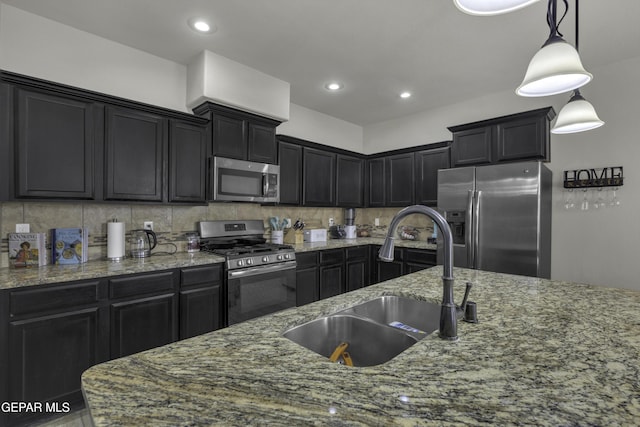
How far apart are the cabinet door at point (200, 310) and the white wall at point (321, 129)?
2297mm

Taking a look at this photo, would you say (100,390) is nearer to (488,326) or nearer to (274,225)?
(488,326)

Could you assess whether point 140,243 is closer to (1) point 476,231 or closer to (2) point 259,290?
(2) point 259,290

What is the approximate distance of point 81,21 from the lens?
2.40 m

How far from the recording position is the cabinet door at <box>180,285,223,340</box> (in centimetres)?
243

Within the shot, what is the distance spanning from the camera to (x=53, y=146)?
7.06 ft

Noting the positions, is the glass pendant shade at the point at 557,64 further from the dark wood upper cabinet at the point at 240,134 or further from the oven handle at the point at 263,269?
the dark wood upper cabinet at the point at 240,134

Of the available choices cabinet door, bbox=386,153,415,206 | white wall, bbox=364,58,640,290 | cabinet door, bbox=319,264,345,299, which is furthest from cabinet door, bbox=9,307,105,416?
white wall, bbox=364,58,640,290

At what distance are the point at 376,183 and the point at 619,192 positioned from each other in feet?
8.84

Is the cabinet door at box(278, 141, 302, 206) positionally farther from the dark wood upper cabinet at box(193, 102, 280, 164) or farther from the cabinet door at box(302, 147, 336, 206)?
the dark wood upper cabinet at box(193, 102, 280, 164)

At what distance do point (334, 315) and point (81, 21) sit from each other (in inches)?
118

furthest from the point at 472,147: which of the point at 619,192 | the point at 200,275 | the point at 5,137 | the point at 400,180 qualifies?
the point at 5,137

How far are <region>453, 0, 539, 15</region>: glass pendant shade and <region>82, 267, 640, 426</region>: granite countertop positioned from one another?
3.63 feet

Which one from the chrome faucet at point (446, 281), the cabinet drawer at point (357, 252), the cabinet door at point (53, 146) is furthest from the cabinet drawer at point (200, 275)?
the chrome faucet at point (446, 281)

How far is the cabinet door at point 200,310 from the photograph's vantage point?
243 centimetres
